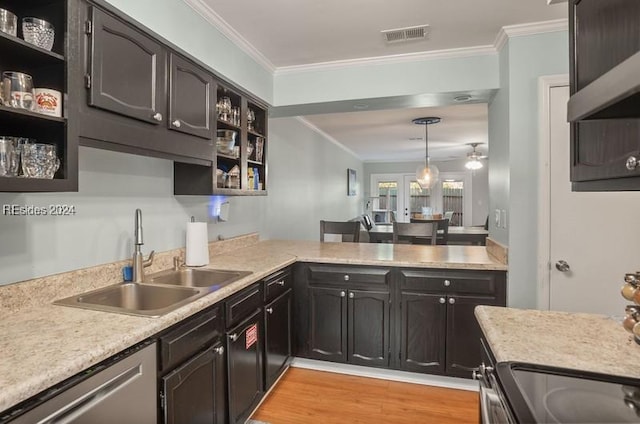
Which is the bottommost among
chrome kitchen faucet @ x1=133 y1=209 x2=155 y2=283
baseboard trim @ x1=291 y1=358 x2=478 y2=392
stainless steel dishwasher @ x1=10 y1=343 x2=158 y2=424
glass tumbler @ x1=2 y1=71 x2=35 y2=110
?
baseboard trim @ x1=291 y1=358 x2=478 y2=392

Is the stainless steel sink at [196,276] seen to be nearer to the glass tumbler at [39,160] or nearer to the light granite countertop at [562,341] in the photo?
the glass tumbler at [39,160]

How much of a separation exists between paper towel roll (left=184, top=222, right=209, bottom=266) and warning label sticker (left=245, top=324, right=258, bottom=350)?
53 centimetres

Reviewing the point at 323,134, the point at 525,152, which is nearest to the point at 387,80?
the point at 525,152

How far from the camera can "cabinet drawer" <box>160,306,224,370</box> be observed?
1381mm

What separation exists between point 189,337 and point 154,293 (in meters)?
0.46

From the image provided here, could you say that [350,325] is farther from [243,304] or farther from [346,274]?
[243,304]

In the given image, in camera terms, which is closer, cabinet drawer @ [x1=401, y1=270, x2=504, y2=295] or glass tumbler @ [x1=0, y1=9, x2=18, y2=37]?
glass tumbler @ [x1=0, y1=9, x2=18, y2=37]

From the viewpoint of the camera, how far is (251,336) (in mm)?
2082

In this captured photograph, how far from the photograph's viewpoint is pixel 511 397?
88 cm

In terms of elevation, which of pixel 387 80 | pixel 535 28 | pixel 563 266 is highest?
pixel 535 28

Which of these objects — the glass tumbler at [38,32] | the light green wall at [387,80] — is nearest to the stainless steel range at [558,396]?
the glass tumbler at [38,32]

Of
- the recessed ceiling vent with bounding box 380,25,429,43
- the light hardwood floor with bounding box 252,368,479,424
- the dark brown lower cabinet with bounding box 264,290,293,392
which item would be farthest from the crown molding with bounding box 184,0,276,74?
the light hardwood floor with bounding box 252,368,479,424

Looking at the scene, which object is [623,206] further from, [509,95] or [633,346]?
[633,346]

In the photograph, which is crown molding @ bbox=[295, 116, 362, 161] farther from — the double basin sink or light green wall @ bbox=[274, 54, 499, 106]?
the double basin sink
